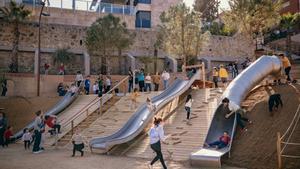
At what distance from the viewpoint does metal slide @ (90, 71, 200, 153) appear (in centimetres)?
1443

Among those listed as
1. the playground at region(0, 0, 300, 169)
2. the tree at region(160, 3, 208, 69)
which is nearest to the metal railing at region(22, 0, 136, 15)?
the playground at region(0, 0, 300, 169)

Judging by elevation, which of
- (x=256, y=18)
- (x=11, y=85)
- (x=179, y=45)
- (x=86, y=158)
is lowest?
(x=86, y=158)

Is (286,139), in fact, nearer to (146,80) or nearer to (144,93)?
(144,93)

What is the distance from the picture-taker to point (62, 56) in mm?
32594

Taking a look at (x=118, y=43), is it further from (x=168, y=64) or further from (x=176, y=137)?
(x=176, y=137)

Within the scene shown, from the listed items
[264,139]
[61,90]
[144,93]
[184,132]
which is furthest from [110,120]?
[264,139]

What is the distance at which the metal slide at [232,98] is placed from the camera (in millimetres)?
11251

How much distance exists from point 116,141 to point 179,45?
17.1 metres

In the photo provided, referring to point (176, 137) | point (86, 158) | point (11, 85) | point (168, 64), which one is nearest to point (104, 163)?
point (86, 158)

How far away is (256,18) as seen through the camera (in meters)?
28.4

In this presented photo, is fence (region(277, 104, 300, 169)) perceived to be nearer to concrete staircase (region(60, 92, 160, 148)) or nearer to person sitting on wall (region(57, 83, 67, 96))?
concrete staircase (region(60, 92, 160, 148))

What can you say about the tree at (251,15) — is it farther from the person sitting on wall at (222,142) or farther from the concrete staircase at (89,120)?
the person sitting on wall at (222,142)

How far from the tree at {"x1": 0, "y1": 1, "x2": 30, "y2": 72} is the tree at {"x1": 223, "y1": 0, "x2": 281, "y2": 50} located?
1587 centimetres

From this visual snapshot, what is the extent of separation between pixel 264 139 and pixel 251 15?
59.9ft
